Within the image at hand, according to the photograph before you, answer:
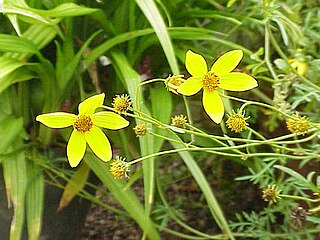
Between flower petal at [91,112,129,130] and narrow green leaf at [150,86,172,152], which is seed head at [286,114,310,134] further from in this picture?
narrow green leaf at [150,86,172,152]

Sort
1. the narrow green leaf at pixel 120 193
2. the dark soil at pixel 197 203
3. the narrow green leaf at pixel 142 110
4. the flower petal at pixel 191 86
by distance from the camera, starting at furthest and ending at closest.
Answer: the dark soil at pixel 197 203, the narrow green leaf at pixel 120 193, the narrow green leaf at pixel 142 110, the flower petal at pixel 191 86

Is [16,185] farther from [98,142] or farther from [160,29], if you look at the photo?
[98,142]

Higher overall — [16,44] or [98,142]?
[16,44]

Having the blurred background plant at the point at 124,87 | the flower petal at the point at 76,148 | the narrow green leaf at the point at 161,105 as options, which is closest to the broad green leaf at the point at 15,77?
the blurred background plant at the point at 124,87

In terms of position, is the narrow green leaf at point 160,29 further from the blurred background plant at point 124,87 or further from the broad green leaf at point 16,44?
the broad green leaf at point 16,44

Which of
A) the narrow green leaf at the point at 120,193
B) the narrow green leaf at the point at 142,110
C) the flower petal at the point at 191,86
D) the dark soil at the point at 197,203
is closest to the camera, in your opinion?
the flower petal at the point at 191,86

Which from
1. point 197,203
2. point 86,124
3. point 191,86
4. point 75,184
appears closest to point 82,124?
point 86,124

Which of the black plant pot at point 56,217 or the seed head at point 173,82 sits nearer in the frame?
the seed head at point 173,82

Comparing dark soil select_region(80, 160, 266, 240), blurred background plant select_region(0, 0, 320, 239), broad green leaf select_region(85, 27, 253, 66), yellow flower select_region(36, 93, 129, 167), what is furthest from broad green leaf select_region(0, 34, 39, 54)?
dark soil select_region(80, 160, 266, 240)
